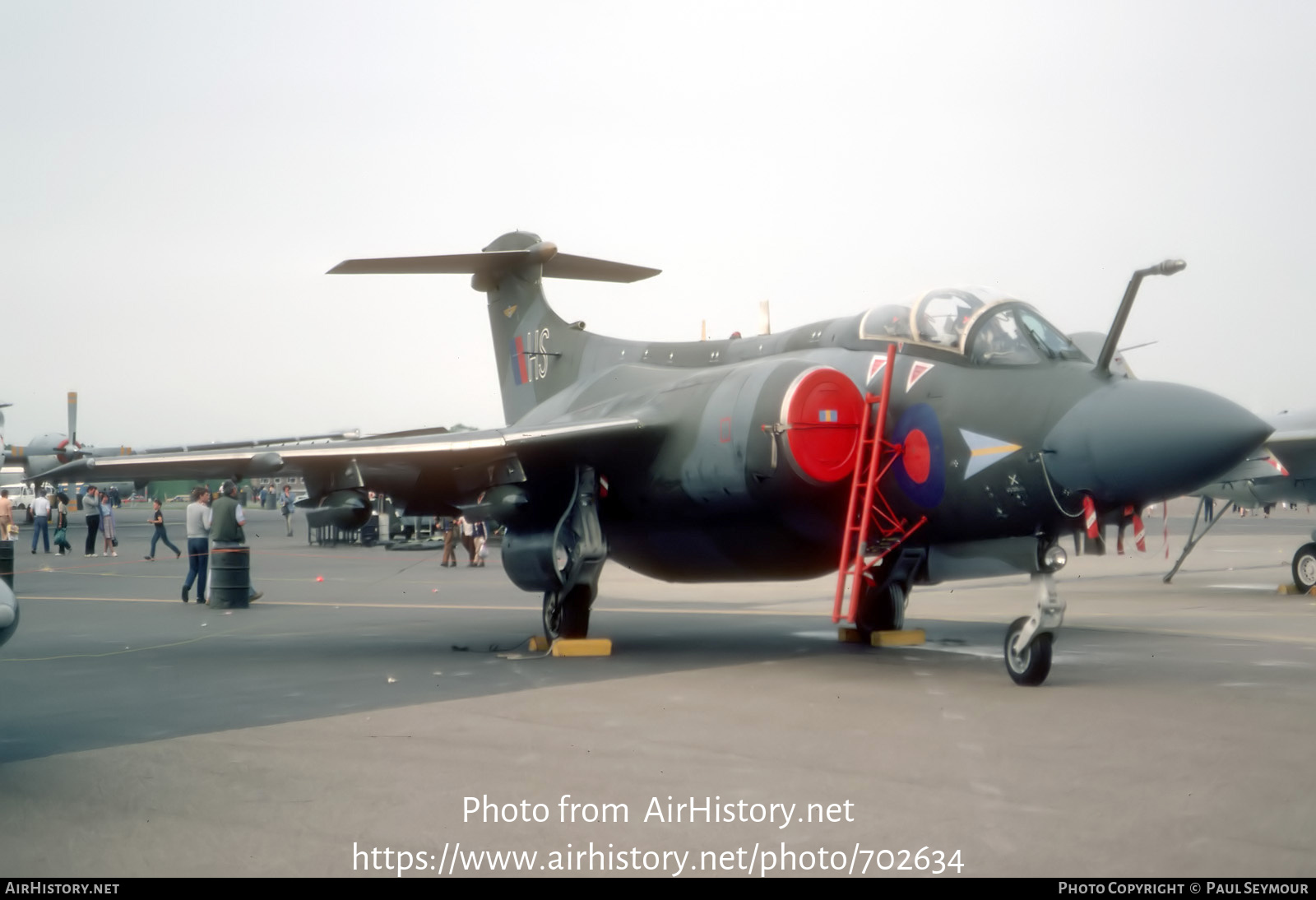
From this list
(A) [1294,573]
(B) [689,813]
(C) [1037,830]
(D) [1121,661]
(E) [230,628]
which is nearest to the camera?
(C) [1037,830]

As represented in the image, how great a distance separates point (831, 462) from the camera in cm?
980

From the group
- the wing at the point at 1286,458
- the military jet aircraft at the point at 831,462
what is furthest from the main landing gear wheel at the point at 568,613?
the wing at the point at 1286,458

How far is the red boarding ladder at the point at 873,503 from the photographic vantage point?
30.5 ft

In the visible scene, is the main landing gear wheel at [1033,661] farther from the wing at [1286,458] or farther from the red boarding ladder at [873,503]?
the wing at [1286,458]

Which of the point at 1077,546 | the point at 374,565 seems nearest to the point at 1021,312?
the point at 1077,546

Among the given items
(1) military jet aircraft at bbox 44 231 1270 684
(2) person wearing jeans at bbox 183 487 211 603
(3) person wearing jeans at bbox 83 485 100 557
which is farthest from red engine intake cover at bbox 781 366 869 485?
(3) person wearing jeans at bbox 83 485 100 557

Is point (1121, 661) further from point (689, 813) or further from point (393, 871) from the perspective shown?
point (393, 871)

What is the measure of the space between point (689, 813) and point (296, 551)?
104ft

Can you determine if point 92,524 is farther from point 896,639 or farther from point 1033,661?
point 1033,661

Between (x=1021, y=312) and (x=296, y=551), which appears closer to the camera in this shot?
(x=1021, y=312)

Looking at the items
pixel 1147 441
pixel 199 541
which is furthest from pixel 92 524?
pixel 1147 441

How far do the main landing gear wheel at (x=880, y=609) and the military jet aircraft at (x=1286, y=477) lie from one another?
21.8 feet

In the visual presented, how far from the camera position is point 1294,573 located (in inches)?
723

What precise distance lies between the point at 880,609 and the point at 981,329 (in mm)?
3772
